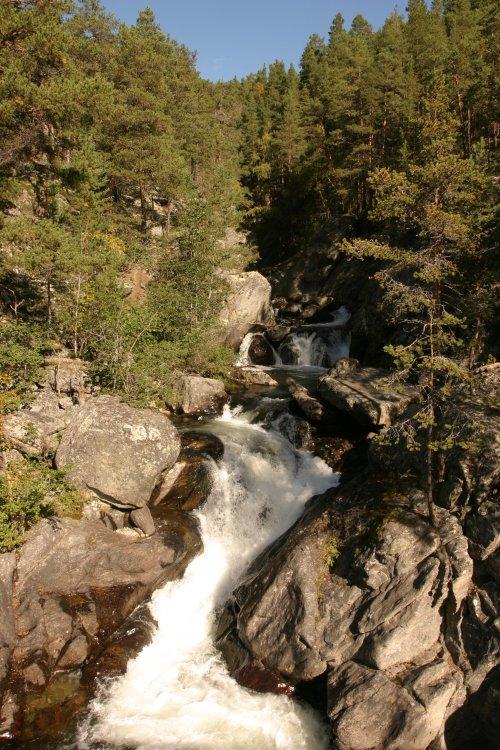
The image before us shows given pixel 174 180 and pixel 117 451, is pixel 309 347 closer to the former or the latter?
pixel 174 180

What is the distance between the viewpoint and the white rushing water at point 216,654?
380 inches

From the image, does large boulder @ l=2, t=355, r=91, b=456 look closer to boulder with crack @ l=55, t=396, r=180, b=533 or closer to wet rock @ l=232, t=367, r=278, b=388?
boulder with crack @ l=55, t=396, r=180, b=533

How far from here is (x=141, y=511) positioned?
13945mm

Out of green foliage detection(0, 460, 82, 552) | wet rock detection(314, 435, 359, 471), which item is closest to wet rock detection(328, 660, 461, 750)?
wet rock detection(314, 435, 359, 471)

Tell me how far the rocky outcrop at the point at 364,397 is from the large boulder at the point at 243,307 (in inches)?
464

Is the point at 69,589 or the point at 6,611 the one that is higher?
the point at 6,611

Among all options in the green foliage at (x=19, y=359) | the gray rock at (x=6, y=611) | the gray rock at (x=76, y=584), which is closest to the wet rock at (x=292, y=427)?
the gray rock at (x=76, y=584)

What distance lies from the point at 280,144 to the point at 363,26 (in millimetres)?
32476

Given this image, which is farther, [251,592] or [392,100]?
[392,100]

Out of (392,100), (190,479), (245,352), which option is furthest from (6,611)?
(392,100)

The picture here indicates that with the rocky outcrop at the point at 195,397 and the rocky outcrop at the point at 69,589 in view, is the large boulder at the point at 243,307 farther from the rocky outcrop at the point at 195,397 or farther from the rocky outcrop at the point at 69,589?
the rocky outcrop at the point at 69,589

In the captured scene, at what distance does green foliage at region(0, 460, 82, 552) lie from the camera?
11320mm

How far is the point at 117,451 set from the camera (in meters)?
14.2

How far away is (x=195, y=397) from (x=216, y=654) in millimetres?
11322
